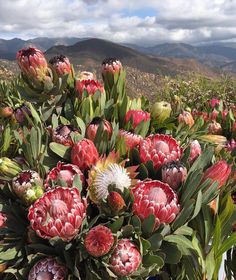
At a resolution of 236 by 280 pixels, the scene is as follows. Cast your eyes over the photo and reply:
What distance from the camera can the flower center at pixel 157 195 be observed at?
4.27 ft

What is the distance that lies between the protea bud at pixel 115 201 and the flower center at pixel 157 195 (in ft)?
0.31

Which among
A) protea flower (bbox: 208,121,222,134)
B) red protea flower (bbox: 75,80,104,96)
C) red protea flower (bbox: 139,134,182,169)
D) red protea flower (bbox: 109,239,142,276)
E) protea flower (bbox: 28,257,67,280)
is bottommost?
protea flower (bbox: 28,257,67,280)

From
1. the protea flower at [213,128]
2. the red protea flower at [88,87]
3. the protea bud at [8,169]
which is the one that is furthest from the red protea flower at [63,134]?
the protea flower at [213,128]

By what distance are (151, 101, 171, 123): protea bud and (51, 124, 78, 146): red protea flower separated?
0.51m

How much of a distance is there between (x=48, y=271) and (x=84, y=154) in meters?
0.43

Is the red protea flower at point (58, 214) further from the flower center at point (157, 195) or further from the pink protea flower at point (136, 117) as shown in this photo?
the pink protea flower at point (136, 117)

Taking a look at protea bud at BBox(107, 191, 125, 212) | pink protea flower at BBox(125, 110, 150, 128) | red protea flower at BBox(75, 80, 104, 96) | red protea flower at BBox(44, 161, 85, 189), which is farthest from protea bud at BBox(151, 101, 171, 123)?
protea bud at BBox(107, 191, 125, 212)

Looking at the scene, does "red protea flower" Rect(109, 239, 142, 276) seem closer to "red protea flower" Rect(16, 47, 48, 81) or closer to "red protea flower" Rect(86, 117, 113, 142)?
"red protea flower" Rect(86, 117, 113, 142)

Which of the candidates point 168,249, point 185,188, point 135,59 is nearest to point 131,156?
point 185,188

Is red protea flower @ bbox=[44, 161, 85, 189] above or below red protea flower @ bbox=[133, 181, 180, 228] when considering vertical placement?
above

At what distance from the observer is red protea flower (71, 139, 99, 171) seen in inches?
57.8

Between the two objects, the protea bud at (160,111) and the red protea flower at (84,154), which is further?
the protea bud at (160,111)

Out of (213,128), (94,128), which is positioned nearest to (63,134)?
(94,128)

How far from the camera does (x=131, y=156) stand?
1601 millimetres
